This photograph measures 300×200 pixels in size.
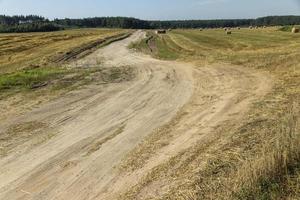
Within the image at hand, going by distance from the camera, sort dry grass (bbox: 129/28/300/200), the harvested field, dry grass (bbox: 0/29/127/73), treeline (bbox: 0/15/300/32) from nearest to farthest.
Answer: dry grass (bbox: 129/28/300/200)
the harvested field
dry grass (bbox: 0/29/127/73)
treeline (bbox: 0/15/300/32)

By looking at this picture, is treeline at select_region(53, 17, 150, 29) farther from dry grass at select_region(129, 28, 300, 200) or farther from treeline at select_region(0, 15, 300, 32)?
dry grass at select_region(129, 28, 300, 200)

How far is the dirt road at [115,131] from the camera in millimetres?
7973

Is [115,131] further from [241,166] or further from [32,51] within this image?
[32,51]

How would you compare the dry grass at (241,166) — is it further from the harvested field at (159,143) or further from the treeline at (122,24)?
the treeline at (122,24)

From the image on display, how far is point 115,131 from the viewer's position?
36.4ft

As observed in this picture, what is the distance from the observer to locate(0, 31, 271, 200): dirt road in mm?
7973

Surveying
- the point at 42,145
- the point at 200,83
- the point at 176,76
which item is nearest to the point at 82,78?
the point at 176,76

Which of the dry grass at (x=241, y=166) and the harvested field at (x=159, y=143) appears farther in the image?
the harvested field at (x=159, y=143)

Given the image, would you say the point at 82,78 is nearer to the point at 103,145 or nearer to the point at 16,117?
the point at 16,117

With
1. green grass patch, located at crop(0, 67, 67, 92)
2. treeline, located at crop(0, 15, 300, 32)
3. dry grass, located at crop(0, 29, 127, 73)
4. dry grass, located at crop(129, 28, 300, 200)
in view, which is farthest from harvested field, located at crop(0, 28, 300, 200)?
treeline, located at crop(0, 15, 300, 32)

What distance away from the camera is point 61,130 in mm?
11344

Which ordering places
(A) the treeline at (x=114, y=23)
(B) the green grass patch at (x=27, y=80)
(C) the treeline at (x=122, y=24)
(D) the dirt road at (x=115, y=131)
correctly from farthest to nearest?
(A) the treeline at (x=114, y=23) < (C) the treeline at (x=122, y=24) < (B) the green grass patch at (x=27, y=80) < (D) the dirt road at (x=115, y=131)

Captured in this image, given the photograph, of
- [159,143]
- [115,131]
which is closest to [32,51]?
[115,131]

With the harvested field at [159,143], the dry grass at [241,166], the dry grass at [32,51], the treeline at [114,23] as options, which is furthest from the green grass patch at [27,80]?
the treeline at [114,23]
